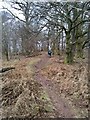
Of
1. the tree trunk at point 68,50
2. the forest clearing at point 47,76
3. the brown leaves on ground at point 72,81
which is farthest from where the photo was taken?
the tree trunk at point 68,50

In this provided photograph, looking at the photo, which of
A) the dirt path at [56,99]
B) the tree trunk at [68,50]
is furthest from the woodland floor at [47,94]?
the tree trunk at [68,50]

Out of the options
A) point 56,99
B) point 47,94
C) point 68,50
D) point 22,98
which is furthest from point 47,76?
point 22,98

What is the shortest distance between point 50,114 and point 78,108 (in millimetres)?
814

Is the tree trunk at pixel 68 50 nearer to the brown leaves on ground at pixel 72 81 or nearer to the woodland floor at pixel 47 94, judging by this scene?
the brown leaves on ground at pixel 72 81

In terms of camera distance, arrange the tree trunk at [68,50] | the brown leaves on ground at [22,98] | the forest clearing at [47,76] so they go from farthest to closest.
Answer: the tree trunk at [68,50] < the forest clearing at [47,76] < the brown leaves on ground at [22,98]

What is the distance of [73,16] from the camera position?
8727mm

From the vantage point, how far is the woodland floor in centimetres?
508

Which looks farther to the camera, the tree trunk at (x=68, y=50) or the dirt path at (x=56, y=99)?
the tree trunk at (x=68, y=50)

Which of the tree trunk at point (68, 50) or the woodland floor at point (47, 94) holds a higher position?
the tree trunk at point (68, 50)

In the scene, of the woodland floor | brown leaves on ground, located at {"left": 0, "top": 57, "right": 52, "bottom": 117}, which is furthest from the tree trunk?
brown leaves on ground, located at {"left": 0, "top": 57, "right": 52, "bottom": 117}

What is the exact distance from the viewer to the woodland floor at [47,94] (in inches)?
200

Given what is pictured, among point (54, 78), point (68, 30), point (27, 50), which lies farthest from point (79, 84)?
point (27, 50)

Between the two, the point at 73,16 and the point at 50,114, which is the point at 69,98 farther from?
the point at 73,16

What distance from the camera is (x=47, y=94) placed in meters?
6.02
